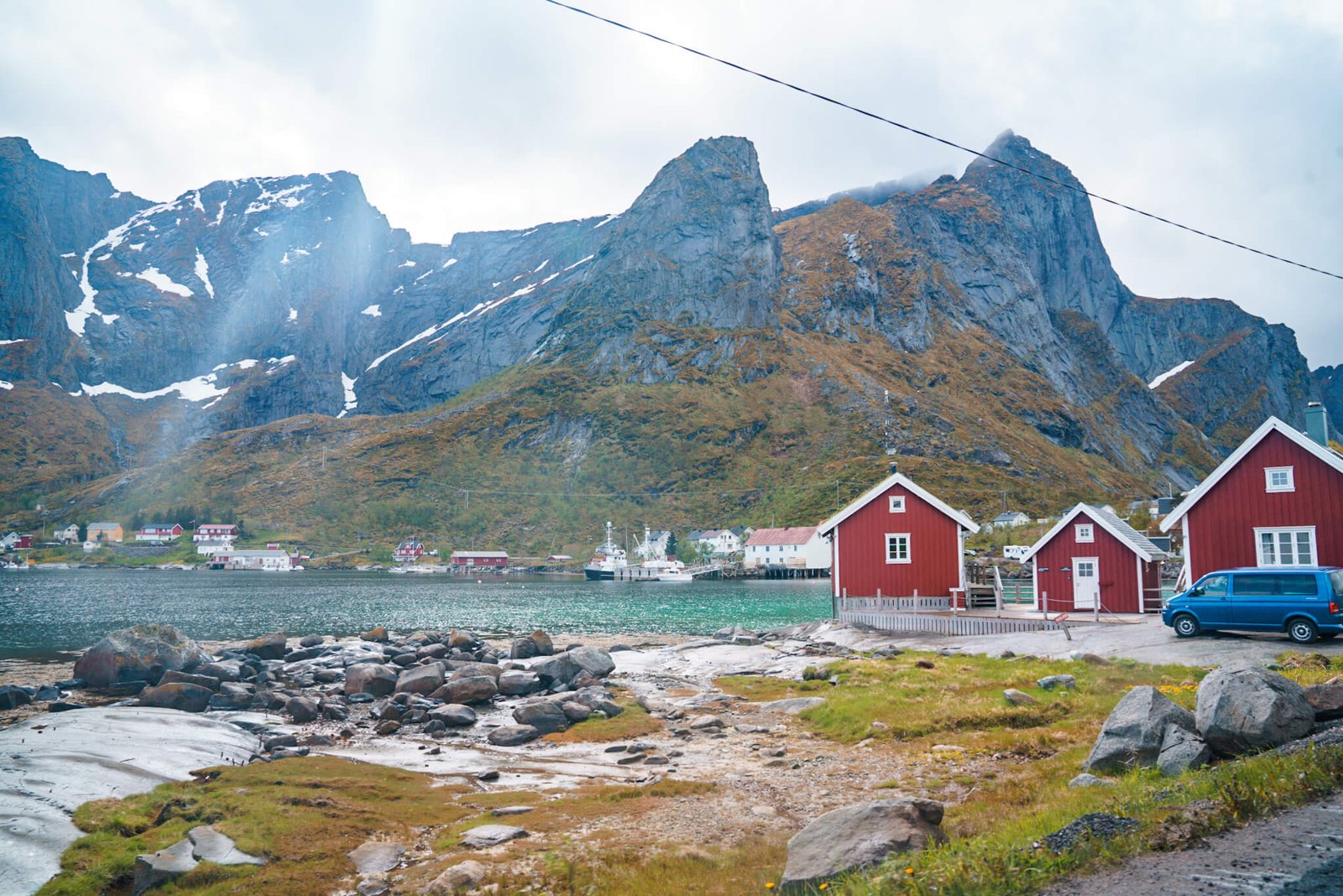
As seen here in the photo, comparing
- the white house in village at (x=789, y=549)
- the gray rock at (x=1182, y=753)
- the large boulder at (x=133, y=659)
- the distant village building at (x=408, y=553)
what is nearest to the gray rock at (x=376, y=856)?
the gray rock at (x=1182, y=753)

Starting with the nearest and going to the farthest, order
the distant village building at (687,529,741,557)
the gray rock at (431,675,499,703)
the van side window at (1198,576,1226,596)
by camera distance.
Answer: the van side window at (1198,576,1226,596) → the gray rock at (431,675,499,703) → the distant village building at (687,529,741,557)

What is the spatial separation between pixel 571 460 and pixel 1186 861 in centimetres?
18597

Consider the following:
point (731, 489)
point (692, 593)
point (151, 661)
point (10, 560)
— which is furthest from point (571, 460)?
point (151, 661)

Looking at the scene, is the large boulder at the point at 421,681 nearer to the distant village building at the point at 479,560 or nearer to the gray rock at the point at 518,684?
the gray rock at the point at 518,684

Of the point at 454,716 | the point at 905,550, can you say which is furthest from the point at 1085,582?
the point at 454,716

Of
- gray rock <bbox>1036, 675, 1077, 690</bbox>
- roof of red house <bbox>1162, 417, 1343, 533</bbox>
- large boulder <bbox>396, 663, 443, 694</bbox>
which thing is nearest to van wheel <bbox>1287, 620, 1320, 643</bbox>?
roof of red house <bbox>1162, 417, 1343, 533</bbox>

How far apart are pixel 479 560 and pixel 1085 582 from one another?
131 metres

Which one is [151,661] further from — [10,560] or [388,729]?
[10,560]

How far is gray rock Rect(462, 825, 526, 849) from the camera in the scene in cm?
1237

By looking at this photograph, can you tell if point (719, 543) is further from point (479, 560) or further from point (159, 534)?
point (159, 534)

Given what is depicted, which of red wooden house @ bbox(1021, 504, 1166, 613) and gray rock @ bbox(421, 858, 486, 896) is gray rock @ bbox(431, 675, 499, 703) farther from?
red wooden house @ bbox(1021, 504, 1166, 613)

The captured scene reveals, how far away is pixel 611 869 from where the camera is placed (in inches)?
422

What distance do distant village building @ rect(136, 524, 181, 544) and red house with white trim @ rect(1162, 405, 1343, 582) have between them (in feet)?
645

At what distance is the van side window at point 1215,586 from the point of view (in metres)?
24.3
